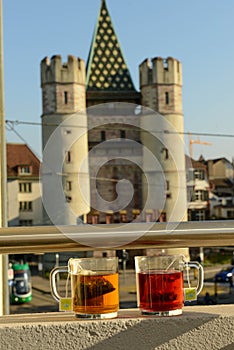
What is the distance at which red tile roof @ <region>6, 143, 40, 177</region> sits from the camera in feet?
81.8

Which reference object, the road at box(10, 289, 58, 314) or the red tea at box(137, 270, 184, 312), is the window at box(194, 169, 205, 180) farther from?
the red tea at box(137, 270, 184, 312)

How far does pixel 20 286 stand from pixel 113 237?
17.0m

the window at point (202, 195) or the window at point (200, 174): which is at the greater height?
the window at point (200, 174)

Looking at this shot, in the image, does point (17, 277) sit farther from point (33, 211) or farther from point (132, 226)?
point (132, 226)

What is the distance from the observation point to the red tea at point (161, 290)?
2.90ft

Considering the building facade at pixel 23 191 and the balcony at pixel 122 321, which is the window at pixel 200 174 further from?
the balcony at pixel 122 321

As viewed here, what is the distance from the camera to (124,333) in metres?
0.89

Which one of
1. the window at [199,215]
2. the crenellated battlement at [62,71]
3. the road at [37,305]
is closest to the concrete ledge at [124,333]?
the road at [37,305]

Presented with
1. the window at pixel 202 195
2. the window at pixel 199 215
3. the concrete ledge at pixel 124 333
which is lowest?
the concrete ledge at pixel 124 333

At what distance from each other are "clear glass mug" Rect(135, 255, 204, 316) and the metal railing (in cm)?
2

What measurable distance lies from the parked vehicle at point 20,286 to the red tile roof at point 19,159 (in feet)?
25.5

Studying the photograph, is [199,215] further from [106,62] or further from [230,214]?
[106,62]

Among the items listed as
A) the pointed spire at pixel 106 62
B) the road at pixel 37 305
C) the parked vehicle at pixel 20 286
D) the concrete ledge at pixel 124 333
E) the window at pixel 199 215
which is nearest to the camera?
the concrete ledge at pixel 124 333

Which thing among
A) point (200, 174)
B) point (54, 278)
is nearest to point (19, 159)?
point (200, 174)
